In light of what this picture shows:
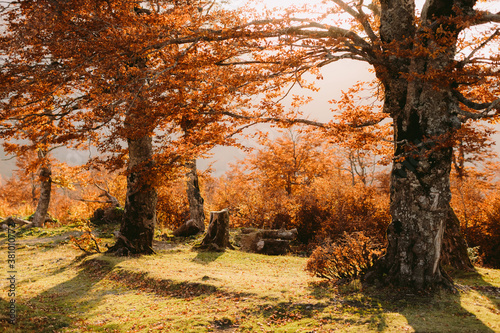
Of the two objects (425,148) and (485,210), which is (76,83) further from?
(485,210)

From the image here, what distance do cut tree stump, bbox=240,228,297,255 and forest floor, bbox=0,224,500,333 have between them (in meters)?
2.84

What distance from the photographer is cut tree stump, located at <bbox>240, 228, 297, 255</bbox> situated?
12555 millimetres

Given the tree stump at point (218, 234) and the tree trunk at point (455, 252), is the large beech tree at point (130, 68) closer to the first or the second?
the tree stump at point (218, 234)

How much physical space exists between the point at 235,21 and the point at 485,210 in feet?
40.2

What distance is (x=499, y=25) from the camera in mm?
5812

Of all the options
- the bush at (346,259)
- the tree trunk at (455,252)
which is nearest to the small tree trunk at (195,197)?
the bush at (346,259)

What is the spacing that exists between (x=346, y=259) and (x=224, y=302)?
2.69 meters

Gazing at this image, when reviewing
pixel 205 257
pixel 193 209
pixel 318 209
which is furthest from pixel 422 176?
pixel 193 209

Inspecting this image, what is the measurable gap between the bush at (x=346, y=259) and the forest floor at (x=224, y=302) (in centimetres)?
35

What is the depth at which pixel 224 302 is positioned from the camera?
6.04 metres

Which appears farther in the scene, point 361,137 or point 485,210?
point 485,210

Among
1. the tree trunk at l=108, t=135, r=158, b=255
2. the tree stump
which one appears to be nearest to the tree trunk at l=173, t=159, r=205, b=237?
the tree stump

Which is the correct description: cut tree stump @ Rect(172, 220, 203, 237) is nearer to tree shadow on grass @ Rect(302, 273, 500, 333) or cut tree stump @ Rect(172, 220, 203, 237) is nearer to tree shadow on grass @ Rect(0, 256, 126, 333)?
tree shadow on grass @ Rect(0, 256, 126, 333)

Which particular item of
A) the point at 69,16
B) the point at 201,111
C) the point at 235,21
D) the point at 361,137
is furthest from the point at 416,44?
the point at 69,16
